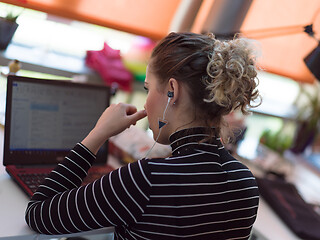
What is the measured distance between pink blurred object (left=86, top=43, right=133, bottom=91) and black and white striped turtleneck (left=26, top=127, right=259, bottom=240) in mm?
1055

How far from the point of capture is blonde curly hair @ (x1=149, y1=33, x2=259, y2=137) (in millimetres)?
876

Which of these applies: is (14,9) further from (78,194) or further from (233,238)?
(233,238)

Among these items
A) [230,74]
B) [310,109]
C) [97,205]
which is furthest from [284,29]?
[97,205]

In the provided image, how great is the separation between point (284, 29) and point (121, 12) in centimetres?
106

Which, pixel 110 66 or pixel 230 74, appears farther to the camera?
pixel 110 66

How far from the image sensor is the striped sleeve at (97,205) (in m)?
0.79

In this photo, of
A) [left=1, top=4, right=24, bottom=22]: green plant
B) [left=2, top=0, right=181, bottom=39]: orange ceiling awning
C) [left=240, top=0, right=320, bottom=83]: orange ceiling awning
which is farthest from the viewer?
[left=240, top=0, right=320, bottom=83]: orange ceiling awning

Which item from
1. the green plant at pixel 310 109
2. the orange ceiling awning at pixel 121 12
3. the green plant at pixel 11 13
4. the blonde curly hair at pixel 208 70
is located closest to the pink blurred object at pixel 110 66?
the orange ceiling awning at pixel 121 12

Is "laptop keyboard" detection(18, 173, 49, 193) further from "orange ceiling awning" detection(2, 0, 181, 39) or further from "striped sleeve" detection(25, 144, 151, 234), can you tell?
"orange ceiling awning" detection(2, 0, 181, 39)

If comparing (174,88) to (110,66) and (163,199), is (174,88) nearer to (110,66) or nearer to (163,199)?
(163,199)

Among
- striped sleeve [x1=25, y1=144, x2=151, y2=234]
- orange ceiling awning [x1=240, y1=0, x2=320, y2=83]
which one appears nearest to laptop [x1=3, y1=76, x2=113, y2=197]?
striped sleeve [x1=25, y1=144, x2=151, y2=234]

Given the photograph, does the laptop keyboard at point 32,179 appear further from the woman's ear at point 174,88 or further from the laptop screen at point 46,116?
the woman's ear at point 174,88

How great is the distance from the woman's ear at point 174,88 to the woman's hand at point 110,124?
22 cm

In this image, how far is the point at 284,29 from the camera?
231 centimetres
